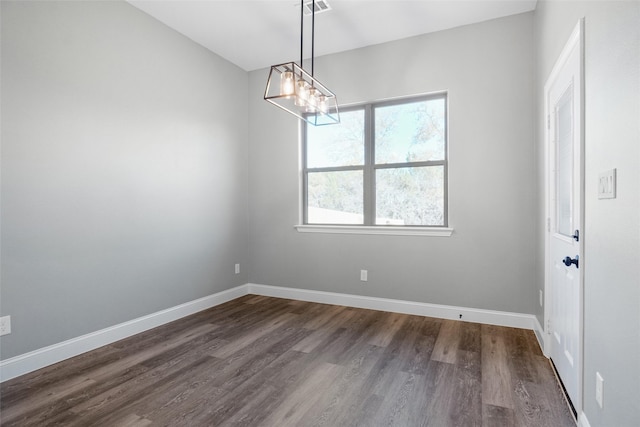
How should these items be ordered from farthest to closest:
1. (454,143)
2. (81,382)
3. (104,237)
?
1. (454,143)
2. (104,237)
3. (81,382)

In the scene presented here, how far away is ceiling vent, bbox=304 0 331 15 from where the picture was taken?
2.93 meters

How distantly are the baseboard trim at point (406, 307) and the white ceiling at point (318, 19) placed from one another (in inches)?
115

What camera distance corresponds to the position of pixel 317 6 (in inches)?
118

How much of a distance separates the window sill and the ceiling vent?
7.42 ft

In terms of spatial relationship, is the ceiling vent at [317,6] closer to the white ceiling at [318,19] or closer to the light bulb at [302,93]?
the white ceiling at [318,19]

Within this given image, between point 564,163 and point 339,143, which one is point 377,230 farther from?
point 564,163

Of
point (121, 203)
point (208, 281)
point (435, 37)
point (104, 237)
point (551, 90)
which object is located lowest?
point (208, 281)

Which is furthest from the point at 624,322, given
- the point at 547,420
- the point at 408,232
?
the point at 408,232

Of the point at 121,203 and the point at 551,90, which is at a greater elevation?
the point at 551,90

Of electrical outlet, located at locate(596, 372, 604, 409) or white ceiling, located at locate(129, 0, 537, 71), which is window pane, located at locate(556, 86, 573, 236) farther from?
white ceiling, located at locate(129, 0, 537, 71)

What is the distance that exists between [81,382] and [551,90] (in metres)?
3.94

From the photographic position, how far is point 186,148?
3.60 m

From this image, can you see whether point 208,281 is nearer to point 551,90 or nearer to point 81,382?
point 81,382

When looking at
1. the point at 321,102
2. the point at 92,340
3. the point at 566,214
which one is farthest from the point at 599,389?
the point at 92,340
